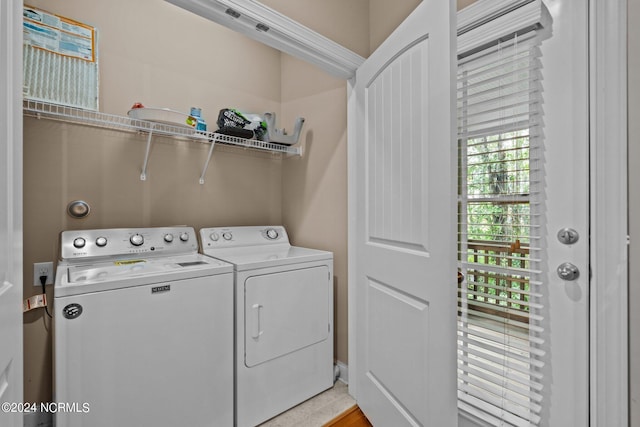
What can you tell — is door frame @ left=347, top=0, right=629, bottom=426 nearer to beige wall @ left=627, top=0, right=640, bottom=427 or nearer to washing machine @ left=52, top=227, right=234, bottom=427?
beige wall @ left=627, top=0, right=640, bottom=427

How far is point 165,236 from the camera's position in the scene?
70.9 inches

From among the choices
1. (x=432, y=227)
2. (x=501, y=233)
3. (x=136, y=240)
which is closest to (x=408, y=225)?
(x=432, y=227)

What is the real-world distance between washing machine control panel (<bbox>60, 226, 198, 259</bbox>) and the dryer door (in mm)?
642

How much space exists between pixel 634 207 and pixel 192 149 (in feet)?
7.70

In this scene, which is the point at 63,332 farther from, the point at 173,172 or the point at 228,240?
the point at 173,172

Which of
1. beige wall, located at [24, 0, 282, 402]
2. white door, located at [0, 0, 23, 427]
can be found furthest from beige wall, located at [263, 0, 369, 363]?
white door, located at [0, 0, 23, 427]

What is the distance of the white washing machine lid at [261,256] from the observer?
61.6 inches

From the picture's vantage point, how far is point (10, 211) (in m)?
0.65

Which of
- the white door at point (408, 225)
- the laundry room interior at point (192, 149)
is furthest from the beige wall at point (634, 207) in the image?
the laundry room interior at point (192, 149)

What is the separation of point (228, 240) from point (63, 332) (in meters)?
1.04

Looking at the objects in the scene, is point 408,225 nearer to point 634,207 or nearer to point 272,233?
point 634,207

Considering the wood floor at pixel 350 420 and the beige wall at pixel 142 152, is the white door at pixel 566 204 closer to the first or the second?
the wood floor at pixel 350 420

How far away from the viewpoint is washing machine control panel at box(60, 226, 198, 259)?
1511 millimetres

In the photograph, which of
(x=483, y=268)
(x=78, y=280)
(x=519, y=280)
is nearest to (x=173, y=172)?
(x=78, y=280)
